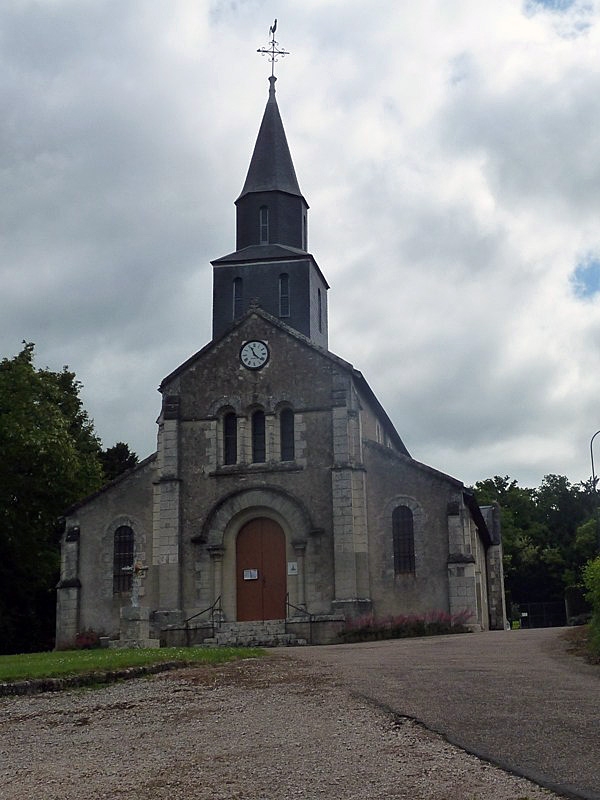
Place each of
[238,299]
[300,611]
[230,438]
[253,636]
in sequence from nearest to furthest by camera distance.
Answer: [253,636]
[300,611]
[230,438]
[238,299]

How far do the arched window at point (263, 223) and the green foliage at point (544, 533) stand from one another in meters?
32.7

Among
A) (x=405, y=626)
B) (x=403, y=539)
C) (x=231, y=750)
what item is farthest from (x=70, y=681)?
(x=403, y=539)

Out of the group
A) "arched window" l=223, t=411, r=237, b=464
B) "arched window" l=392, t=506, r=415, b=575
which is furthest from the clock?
"arched window" l=392, t=506, r=415, b=575

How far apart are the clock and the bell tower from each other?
3.77 ft

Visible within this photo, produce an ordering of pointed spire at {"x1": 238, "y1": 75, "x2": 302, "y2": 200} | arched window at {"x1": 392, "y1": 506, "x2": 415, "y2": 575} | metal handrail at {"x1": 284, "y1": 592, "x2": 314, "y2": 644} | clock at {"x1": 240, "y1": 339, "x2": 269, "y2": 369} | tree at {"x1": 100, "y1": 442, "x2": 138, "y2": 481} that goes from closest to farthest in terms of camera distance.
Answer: metal handrail at {"x1": 284, "y1": 592, "x2": 314, "y2": 644}
arched window at {"x1": 392, "y1": 506, "x2": 415, "y2": 575}
clock at {"x1": 240, "y1": 339, "x2": 269, "y2": 369}
pointed spire at {"x1": 238, "y1": 75, "x2": 302, "y2": 200}
tree at {"x1": 100, "y1": 442, "x2": 138, "y2": 481}

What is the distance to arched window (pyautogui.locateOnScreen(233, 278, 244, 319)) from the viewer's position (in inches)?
1432

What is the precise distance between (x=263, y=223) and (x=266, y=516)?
477 inches

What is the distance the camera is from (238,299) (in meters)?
36.4

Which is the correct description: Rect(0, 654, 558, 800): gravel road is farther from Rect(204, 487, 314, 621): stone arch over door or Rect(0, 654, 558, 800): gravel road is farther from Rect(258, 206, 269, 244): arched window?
Rect(258, 206, 269, 244): arched window

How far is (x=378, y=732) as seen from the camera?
33.4 feet

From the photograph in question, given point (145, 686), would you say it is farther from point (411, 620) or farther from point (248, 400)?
point (248, 400)

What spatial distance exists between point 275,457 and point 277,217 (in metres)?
10.4

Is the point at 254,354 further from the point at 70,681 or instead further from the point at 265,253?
the point at 70,681

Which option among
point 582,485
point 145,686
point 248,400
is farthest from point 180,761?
point 582,485
